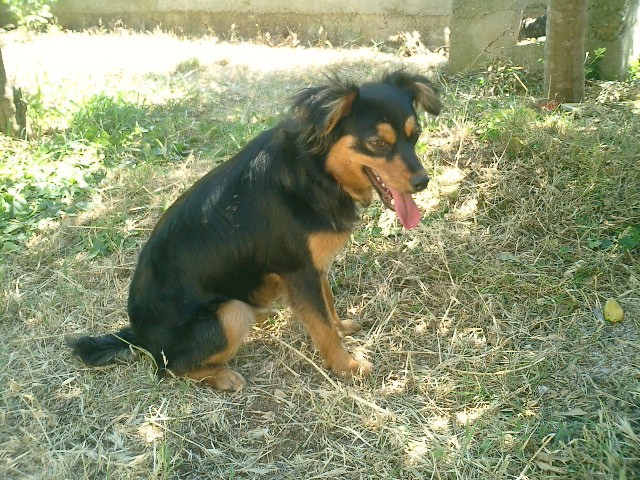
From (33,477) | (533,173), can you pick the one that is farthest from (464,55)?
(33,477)

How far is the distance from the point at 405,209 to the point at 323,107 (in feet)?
2.71

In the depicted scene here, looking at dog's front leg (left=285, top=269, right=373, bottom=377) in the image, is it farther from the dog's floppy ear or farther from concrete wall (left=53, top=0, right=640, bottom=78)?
concrete wall (left=53, top=0, right=640, bottom=78)

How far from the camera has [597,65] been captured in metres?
6.21

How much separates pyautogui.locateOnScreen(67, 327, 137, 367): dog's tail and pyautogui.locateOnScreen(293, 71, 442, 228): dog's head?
1763mm

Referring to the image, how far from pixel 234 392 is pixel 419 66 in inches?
216

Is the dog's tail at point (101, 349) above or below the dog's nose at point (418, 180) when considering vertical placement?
below

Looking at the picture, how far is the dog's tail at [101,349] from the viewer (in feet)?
12.4

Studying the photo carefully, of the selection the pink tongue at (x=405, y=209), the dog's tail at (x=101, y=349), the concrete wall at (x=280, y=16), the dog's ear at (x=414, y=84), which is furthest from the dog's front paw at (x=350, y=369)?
the concrete wall at (x=280, y=16)

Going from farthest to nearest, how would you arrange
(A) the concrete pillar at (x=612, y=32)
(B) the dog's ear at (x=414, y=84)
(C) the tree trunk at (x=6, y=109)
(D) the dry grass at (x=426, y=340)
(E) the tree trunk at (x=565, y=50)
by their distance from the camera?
(C) the tree trunk at (x=6, y=109), (A) the concrete pillar at (x=612, y=32), (E) the tree trunk at (x=565, y=50), (B) the dog's ear at (x=414, y=84), (D) the dry grass at (x=426, y=340)

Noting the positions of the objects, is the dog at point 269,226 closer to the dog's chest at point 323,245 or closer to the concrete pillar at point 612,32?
the dog's chest at point 323,245

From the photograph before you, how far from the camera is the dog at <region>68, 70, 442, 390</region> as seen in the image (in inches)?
135

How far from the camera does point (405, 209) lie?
11.8ft

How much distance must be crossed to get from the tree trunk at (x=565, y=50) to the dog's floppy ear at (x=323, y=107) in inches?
117

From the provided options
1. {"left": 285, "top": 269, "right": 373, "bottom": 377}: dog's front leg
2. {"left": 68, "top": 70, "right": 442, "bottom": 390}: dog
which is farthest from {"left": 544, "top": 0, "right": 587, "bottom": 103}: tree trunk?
{"left": 285, "top": 269, "right": 373, "bottom": 377}: dog's front leg
